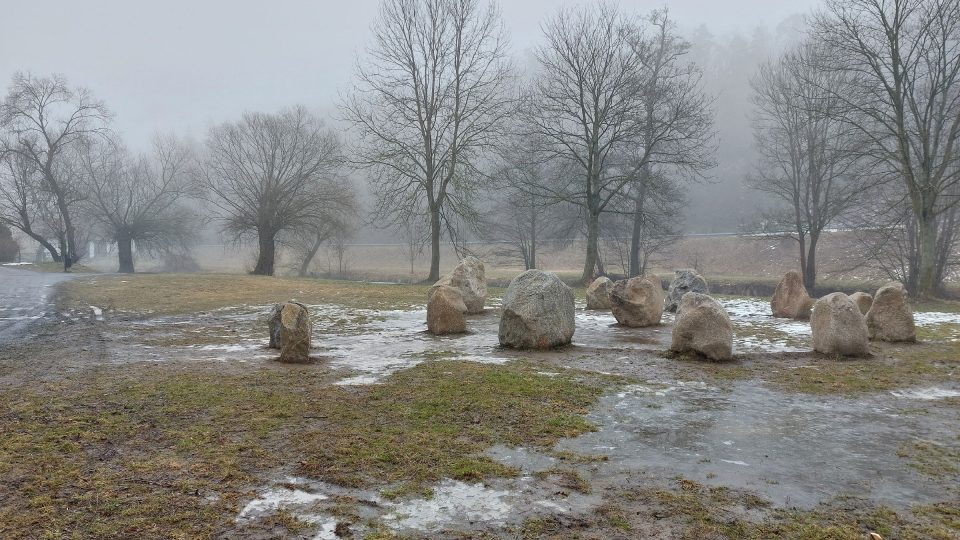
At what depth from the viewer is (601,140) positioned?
28953mm

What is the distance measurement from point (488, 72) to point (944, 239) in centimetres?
1879

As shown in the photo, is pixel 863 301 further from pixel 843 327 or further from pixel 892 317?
pixel 843 327

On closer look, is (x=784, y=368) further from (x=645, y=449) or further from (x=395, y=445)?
(x=395, y=445)

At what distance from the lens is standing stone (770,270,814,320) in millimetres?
13570

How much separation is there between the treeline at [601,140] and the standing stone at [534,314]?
13045mm

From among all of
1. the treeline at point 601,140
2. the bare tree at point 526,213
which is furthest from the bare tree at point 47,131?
the bare tree at point 526,213

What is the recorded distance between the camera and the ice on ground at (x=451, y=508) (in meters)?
3.42

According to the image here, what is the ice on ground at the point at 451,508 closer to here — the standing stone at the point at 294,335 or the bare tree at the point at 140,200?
the standing stone at the point at 294,335

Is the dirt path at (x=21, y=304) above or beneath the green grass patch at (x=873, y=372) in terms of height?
above

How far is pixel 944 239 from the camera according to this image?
22281 millimetres

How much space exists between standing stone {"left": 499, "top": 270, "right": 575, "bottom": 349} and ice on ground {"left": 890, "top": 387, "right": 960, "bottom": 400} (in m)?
4.44

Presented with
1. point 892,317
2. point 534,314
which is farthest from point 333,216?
point 892,317

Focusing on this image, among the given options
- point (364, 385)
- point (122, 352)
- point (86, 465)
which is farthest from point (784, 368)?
point (122, 352)

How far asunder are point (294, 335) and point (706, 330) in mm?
5680
